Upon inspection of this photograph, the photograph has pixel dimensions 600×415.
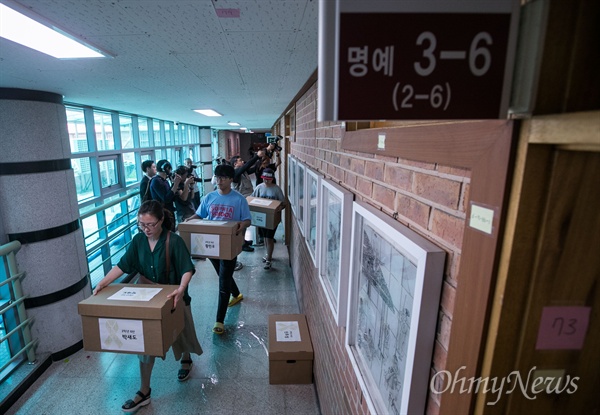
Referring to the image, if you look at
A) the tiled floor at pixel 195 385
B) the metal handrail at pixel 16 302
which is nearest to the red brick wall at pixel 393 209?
the tiled floor at pixel 195 385

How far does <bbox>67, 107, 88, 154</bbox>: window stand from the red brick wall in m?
3.66

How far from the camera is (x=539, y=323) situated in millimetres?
557

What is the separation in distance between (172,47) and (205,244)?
71.1 inches

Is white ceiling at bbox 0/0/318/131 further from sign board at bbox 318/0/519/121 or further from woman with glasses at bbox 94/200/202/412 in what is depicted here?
woman with glasses at bbox 94/200/202/412

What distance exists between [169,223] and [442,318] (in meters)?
2.06

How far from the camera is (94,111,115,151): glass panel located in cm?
461

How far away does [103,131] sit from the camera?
481 centimetres

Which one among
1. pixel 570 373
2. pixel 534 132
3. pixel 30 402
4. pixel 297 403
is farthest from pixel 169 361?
pixel 534 132

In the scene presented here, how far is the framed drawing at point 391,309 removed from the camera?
754mm

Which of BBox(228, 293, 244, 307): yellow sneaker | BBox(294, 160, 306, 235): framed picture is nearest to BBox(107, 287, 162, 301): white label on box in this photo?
BBox(294, 160, 306, 235): framed picture

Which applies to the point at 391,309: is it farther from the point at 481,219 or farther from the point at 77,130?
the point at 77,130

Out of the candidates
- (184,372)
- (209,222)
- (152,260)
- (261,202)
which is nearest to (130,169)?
(261,202)

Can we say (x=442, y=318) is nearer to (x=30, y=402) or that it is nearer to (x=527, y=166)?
(x=527, y=166)

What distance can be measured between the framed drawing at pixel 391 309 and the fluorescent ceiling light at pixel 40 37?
144cm
